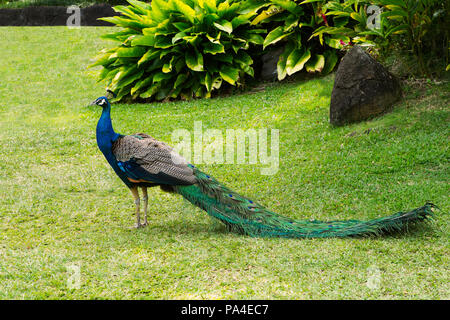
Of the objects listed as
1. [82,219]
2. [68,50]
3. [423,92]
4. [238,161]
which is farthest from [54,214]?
[68,50]

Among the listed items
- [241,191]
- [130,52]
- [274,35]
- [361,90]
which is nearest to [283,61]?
[274,35]

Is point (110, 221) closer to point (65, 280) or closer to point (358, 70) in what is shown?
point (65, 280)

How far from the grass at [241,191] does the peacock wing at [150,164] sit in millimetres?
542

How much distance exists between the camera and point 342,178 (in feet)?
17.4

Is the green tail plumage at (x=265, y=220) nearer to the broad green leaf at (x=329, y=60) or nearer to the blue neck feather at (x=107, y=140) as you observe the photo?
the blue neck feather at (x=107, y=140)

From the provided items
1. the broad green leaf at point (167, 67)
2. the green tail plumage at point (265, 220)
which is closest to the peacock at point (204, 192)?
the green tail plumage at point (265, 220)

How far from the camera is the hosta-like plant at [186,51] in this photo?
856 cm

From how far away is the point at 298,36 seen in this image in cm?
830

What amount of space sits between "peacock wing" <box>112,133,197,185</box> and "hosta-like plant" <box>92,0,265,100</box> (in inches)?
167

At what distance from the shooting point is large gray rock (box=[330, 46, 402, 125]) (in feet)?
20.7

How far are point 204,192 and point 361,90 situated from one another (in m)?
3.13

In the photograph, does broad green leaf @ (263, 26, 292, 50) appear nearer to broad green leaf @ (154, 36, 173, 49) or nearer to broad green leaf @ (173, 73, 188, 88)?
broad green leaf @ (173, 73, 188, 88)

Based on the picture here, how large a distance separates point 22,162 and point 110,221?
2363 mm

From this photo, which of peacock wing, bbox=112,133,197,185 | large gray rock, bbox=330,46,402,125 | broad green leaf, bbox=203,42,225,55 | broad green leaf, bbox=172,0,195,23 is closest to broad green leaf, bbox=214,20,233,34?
broad green leaf, bbox=203,42,225,55
